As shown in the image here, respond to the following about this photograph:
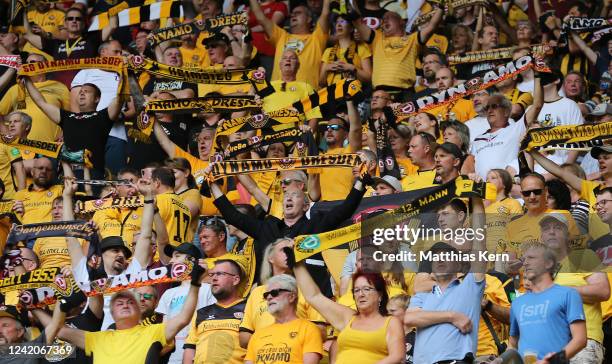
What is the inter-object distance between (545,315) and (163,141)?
6530mm

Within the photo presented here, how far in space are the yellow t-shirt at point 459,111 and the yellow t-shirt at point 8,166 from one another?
459 cm

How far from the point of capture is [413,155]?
43.9 ft

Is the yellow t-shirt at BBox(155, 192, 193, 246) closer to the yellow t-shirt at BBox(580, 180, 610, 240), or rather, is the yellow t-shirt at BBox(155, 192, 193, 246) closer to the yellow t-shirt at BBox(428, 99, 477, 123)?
the yellow t-shirt at BBox(428, 99, 477, 123)

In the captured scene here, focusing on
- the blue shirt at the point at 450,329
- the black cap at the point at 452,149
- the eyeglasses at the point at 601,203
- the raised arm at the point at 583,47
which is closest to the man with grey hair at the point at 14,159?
the black cap at the point at 452,149

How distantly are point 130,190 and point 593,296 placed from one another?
17.4 ft

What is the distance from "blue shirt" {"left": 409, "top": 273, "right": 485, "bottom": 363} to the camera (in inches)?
400

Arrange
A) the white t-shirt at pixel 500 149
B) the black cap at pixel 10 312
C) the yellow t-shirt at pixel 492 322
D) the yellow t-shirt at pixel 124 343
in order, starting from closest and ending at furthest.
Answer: the yellow t-shirt at pixel 492 322 < the yellow t-shirt at pixel 124 343 < the black cap at pixel 10 312 < the white t-shirt at pixel 500 149

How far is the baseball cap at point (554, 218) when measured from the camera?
37.1ft

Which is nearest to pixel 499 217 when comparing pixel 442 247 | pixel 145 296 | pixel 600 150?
pixel 600 150

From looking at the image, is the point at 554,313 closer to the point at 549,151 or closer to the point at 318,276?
the point at 318,276

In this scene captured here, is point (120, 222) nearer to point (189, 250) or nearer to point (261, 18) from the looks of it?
point (189, 250)

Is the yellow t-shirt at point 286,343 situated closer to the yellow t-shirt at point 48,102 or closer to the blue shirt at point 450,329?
the blue shirt at point 450,329

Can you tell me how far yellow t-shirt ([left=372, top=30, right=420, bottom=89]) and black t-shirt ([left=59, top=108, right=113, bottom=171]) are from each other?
325 centimetres

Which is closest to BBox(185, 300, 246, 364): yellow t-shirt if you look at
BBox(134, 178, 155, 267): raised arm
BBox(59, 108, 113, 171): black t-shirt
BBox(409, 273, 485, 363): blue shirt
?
BBox(134, 178, 155, 267): raised arm
